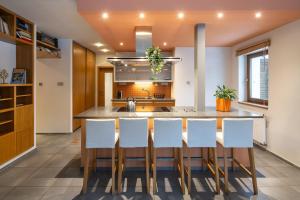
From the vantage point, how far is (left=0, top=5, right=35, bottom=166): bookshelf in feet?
12.7

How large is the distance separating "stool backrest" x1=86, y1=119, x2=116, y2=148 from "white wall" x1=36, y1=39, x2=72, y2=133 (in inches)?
148

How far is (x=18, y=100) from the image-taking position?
4.59 metres

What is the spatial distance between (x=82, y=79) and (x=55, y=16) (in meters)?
3.37

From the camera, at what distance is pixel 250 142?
307 cm

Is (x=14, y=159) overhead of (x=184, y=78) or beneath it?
beneath

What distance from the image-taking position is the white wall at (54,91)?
253 inches

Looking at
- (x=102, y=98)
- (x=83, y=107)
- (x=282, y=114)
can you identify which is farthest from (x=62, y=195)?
(x=102, y=98)

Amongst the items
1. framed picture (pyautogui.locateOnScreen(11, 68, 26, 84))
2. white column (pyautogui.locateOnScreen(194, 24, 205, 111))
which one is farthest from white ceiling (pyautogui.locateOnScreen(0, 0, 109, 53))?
white column (pyautogui.locateOnScreen(194, 24, 205, 111))

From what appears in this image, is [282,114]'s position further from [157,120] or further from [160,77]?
[160,77]

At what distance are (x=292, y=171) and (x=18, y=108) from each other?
4.70m

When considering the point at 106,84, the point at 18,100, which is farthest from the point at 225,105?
the point at 106,84

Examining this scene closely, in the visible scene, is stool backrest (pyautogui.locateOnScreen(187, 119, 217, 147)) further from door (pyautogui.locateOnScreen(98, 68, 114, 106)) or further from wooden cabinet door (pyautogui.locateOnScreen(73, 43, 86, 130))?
door (pyautogui.locateOnScreen(98, 68, 114, 106))

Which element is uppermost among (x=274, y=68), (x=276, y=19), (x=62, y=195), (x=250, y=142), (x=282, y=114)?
(x=276, y=19)

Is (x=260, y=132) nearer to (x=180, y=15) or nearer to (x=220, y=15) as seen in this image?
(x=220, y=15)
